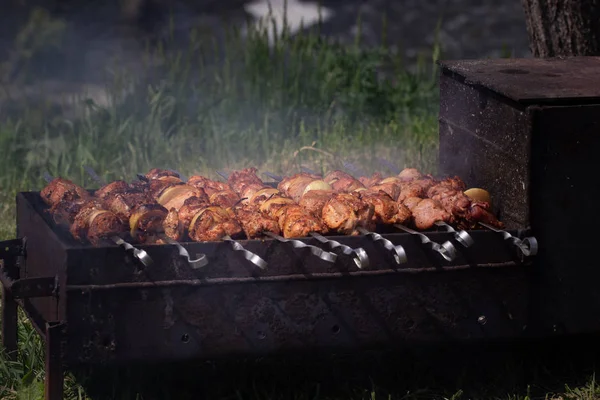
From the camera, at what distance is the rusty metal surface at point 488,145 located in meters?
3.91

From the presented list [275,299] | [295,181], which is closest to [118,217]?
[275,299]

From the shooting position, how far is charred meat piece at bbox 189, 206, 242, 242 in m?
3.66

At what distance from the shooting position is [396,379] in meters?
4.27

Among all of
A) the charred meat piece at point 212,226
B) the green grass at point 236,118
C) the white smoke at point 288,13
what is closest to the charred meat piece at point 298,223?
the charred meat piece at point 212,226

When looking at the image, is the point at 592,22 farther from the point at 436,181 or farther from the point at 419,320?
the point at 419,320

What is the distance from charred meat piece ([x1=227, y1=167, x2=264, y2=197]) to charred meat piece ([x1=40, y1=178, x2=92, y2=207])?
0.65 meters

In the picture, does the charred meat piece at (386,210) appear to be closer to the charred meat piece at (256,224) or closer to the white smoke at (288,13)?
the charred meat piece at (256,224)

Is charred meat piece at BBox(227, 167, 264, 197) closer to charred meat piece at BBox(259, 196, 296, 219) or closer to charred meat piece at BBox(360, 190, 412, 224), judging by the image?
charred meat piece at BBox(259, 196, 296, 219)

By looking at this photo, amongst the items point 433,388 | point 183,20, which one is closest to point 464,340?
point 433,388

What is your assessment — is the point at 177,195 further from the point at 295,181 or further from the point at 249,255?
the point at 249,255

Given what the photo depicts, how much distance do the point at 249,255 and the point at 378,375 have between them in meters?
1.09

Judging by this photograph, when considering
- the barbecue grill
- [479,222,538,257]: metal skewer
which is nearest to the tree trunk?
the barbecue grill

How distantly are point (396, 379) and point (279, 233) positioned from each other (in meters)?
0.97

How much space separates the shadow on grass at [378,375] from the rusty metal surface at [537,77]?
3.68 ft
